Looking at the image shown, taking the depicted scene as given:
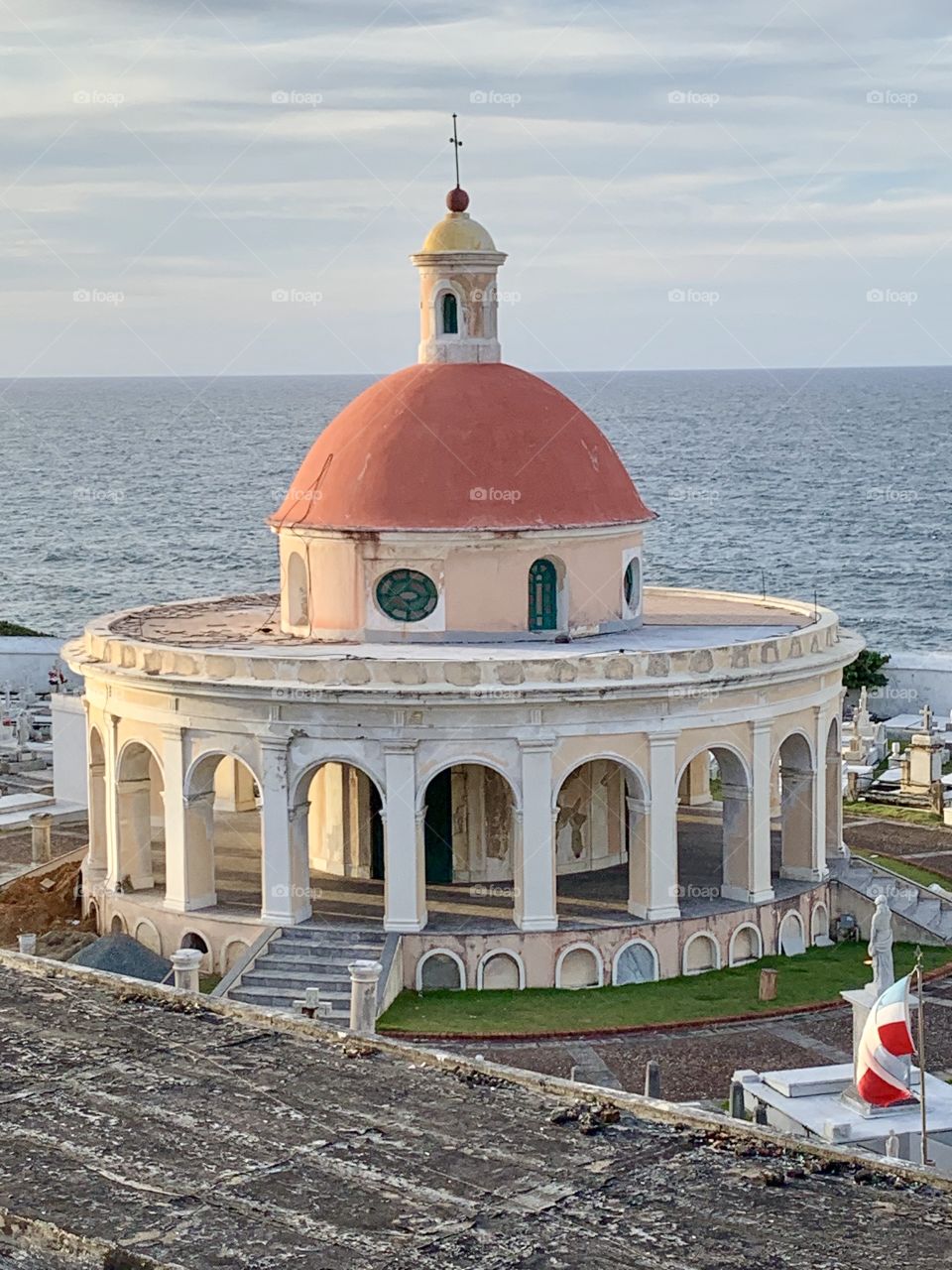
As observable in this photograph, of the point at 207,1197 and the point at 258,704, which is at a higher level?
the point at 258,704

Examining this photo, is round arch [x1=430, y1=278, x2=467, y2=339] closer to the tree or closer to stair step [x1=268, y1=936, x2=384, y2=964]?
stair step [x1=268, y1=936, x2=384, y2=964]

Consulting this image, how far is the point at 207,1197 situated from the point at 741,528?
432 feet

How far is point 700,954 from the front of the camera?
4022 centimetres

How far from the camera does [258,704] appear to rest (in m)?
39.5

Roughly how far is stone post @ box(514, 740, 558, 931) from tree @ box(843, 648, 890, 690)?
28544 millimetres

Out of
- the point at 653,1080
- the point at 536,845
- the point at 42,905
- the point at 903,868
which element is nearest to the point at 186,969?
the point at 536,845

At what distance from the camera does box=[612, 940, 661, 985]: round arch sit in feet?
129

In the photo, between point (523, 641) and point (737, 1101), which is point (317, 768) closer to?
point (523, 641)

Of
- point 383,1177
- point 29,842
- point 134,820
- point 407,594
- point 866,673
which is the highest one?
point 407,594

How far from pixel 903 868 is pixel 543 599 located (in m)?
10.6

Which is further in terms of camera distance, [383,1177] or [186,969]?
[186,969]

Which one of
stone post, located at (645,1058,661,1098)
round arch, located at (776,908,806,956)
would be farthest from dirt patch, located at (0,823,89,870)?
stone post, located at (645,1058,661,1098)

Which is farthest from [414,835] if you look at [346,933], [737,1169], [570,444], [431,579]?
[737,1169]

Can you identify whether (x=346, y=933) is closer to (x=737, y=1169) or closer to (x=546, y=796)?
Answer: (x=546, y=796)
